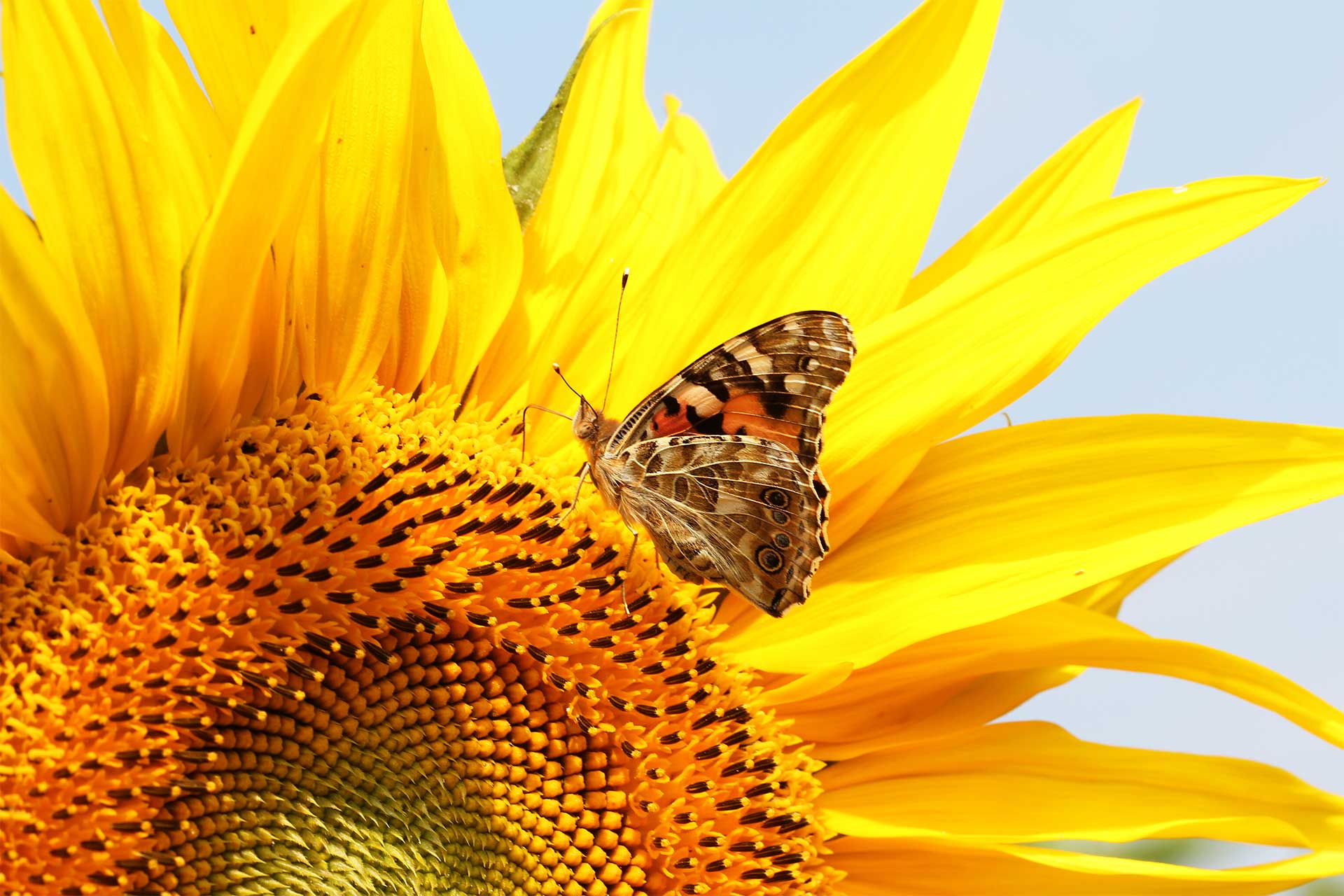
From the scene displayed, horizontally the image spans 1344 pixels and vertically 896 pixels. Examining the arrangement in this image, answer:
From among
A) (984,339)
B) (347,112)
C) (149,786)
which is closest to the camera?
(149,786)

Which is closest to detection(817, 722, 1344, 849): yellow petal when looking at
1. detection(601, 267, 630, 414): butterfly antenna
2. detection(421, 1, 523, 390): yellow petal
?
detection(601, 267, 630, 414): butterfly antenna

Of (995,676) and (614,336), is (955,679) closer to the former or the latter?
(995,676)

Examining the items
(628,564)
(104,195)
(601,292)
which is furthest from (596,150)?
(104,195)

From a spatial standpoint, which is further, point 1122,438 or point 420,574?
point 1122,438

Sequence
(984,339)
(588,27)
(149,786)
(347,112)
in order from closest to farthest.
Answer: (149,786), (347,112), (984,339), (588,27)

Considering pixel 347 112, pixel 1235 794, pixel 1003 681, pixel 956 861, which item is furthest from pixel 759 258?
pixel 1235 794

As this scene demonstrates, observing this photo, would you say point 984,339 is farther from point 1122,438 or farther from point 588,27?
point 588,27

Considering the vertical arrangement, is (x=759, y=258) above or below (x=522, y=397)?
above
